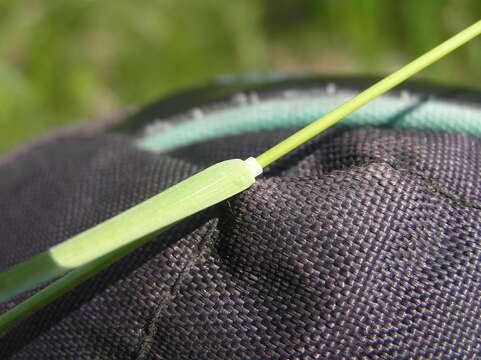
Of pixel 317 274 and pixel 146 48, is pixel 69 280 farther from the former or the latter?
pixel 146 48

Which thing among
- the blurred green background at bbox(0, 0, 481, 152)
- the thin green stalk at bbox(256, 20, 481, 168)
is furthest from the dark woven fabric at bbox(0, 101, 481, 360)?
the blurred green background at bbox(0, 0, 481, 152)

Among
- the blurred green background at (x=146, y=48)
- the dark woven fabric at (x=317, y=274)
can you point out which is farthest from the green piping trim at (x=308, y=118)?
the blurred green background at (x=146, y=48)

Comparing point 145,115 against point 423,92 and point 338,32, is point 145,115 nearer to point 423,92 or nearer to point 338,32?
point 423,92

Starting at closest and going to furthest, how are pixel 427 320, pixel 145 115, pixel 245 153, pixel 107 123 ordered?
pixel 427 320
pixel 245 153
pixel 145 115
pixel 107 123

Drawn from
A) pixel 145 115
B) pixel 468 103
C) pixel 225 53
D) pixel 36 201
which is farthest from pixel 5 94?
pixel 468 103

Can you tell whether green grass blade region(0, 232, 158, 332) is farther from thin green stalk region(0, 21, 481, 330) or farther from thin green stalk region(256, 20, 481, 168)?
thin green stalk region(256, 20, 481, 168)

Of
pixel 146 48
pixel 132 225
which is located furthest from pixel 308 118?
pixel 146 48
